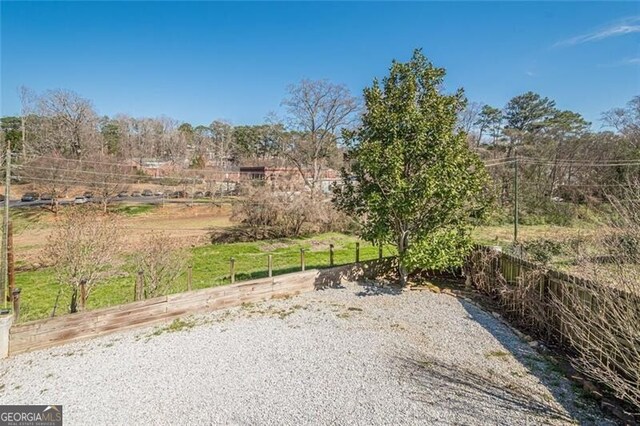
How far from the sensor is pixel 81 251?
688cm

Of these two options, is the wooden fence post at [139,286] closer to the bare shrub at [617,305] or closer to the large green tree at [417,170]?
the large green tree at [417,170]

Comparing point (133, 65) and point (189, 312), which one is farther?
point (133, 65)

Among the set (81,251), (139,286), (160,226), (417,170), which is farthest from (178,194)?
(417,170)

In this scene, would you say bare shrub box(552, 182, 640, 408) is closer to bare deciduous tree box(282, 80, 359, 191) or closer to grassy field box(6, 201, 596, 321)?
grassy field box(6, 201, 596, 321)

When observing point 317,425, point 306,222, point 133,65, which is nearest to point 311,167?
point 306,222

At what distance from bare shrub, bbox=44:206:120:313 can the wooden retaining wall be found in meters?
0.75

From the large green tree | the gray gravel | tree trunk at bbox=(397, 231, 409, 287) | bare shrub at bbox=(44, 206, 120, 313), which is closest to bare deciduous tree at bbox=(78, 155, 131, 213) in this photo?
bare shrub at bbox=(44, 206, 120, 313)

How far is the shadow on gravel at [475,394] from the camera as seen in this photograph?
391cm

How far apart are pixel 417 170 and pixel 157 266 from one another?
6.39 metres

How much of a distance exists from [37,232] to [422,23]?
20976mm

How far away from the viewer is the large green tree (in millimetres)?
8023

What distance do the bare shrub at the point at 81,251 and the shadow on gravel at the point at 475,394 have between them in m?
6.18

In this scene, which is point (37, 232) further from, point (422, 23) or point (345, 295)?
point (422, 23)

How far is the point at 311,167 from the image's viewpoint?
93.7 ft
